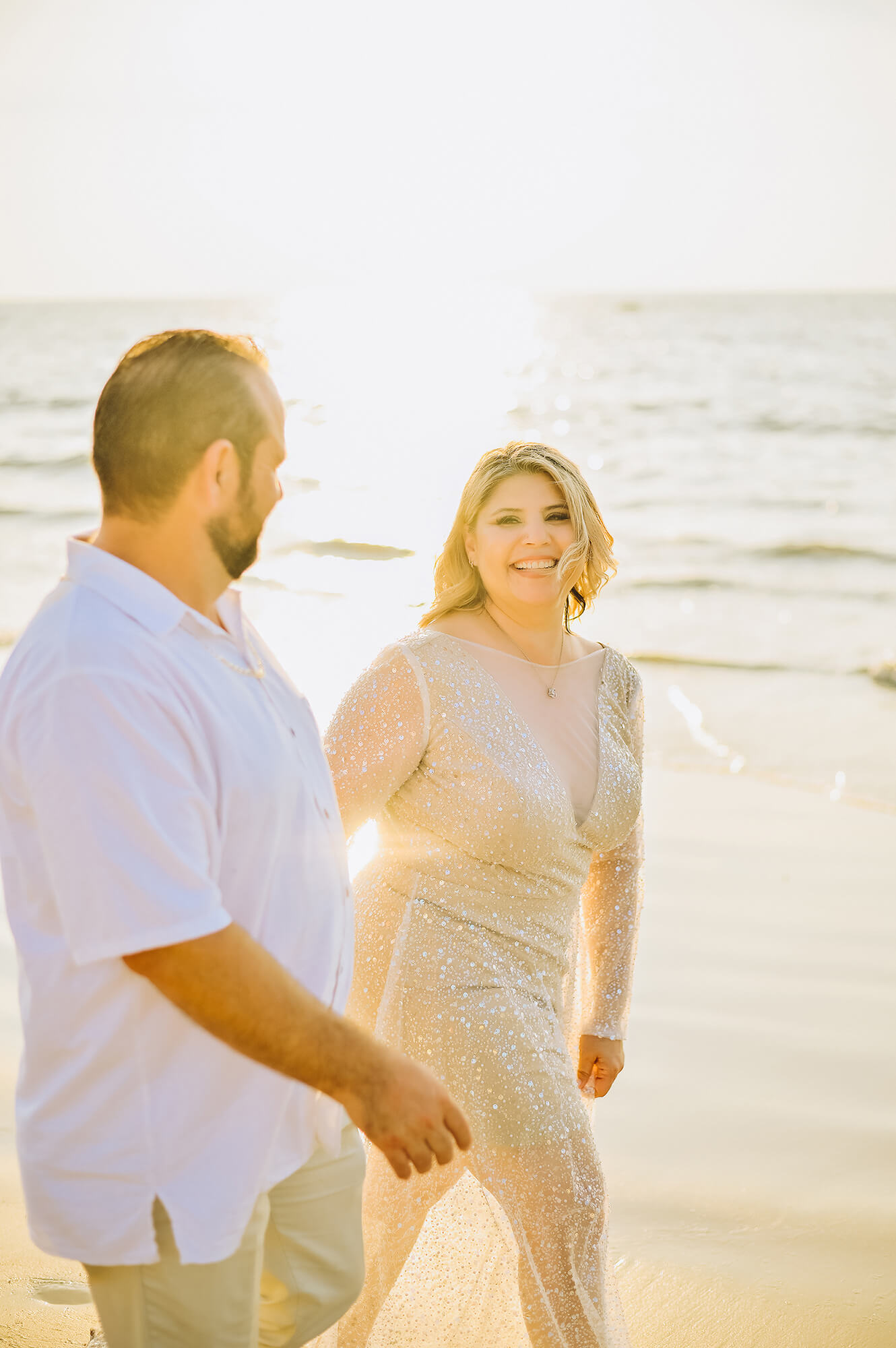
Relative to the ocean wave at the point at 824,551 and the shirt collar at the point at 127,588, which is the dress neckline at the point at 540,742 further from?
the ocean wave at the point at 824,551

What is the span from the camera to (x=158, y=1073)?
1815 mm

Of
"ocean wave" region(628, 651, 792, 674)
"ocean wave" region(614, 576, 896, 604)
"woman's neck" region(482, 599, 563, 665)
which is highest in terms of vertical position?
"woman's neck" region(482, 599, 563, 665)

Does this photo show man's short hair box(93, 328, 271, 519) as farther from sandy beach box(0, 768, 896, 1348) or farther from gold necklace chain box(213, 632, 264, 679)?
sandy beach box(0, 768, 896, 1348)

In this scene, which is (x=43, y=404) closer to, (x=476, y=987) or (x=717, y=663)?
(x=717, y=663)

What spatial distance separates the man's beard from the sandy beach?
2194mm

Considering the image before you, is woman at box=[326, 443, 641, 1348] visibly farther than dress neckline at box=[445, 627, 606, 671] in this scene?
No

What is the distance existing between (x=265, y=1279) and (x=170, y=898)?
3.02ft

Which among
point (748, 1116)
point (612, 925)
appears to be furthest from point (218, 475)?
point (748, 1116)

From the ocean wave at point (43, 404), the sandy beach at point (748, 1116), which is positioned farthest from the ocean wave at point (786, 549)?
the ocean wave at point (43, 404)

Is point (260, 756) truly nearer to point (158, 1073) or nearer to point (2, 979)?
point (158, 1073)

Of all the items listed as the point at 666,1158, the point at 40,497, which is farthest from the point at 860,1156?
the point at 40,497

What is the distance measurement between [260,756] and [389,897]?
132 centimetres

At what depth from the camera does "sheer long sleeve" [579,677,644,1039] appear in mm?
3439

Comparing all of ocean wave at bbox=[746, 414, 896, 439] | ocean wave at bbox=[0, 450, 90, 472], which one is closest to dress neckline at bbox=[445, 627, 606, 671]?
ocean wave at bbox=[0, 450, 90, 472]
